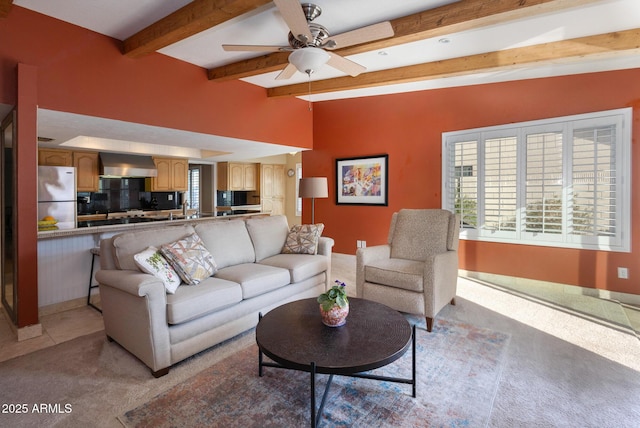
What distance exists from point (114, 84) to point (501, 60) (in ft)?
13.1

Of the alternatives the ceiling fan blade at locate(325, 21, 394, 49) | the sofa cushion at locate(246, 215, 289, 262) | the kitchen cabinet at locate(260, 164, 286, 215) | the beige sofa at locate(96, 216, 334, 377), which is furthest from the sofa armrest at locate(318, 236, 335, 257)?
the kitchen cabinet at locate(260, 164, 286, 215)

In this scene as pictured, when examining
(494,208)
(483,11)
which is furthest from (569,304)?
(483,11)

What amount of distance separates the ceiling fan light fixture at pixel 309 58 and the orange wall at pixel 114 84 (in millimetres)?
2001

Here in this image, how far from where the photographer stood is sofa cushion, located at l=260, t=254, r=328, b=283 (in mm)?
3328

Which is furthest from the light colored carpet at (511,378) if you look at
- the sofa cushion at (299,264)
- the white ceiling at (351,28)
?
the white ceiling at (351,28)

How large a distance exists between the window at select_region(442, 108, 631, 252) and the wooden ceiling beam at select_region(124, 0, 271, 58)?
11.0ft

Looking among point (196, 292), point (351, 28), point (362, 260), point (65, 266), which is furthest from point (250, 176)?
point (196, 292)

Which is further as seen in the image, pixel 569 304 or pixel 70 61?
pixel 569 304

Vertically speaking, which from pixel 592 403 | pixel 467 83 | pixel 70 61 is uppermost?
pixel 467 83

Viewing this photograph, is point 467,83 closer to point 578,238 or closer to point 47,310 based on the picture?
point 578,238

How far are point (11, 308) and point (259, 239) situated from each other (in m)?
2.36

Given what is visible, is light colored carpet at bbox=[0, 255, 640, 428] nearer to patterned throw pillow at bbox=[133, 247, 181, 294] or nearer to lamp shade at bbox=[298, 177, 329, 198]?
patterned throw pillow at bbox=[133, 247, 181, 294]

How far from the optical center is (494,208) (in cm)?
441

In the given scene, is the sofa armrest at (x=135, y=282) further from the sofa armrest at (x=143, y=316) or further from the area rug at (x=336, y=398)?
the area rug at (x=336, y=398)
